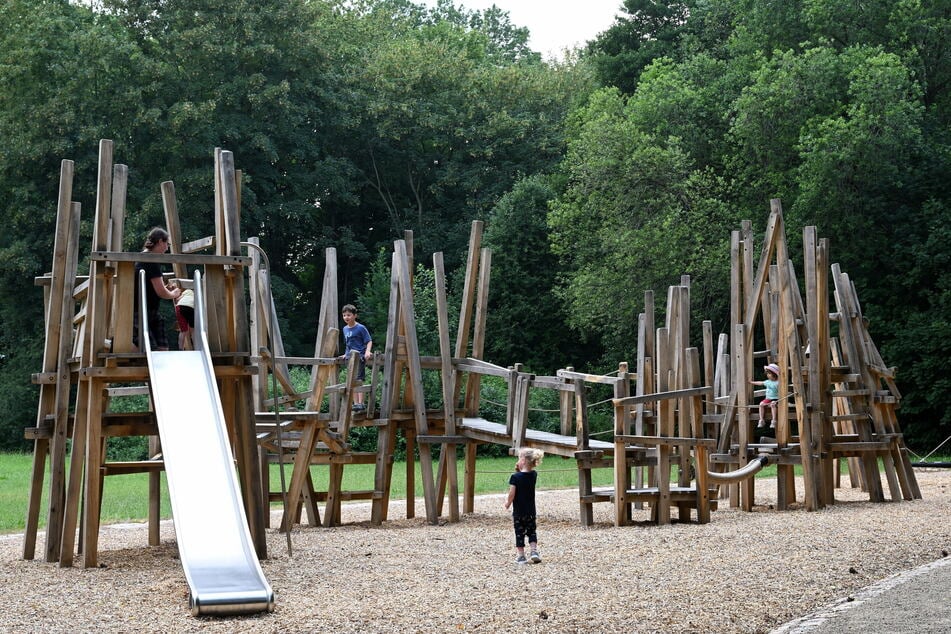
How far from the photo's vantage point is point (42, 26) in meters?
35.8

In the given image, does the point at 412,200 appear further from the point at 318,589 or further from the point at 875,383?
the point at 318,589

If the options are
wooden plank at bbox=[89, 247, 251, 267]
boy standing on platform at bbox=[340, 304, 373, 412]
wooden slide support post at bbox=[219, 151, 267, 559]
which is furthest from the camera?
boy standing on platform at bbox=[340, 304, 373, 412]

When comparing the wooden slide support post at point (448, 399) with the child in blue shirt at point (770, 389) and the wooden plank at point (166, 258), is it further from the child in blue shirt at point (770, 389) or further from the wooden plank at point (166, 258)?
the child in blue shirt at point (770, 389)

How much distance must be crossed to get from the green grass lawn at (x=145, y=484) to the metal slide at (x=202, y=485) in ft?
20.9

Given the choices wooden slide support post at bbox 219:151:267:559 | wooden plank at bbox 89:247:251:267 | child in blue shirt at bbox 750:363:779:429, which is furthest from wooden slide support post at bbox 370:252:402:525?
child in blue shirt at bbox 750:363:779:429

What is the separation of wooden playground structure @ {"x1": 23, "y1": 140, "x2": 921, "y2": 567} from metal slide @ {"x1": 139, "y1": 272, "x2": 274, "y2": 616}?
33 centimetres

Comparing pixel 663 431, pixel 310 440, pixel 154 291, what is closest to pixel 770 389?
pixel 663 431

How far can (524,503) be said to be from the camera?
1097 cm

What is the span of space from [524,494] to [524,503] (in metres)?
0.13

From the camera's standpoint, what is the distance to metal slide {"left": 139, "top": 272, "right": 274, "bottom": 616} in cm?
817

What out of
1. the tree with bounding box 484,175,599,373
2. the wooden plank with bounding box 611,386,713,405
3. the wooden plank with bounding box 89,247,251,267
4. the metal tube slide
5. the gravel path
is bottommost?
the gravel path

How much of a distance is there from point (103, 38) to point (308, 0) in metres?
7.60

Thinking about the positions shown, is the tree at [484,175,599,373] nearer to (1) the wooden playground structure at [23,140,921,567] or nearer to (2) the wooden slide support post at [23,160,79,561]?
(1) the wooden playground structure at [23,140,921,567]

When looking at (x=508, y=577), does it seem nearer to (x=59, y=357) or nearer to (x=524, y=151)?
(x=59, y=357)
